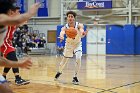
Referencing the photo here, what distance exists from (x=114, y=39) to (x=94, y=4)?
3191mm

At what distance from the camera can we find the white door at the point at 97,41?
26.0 metres

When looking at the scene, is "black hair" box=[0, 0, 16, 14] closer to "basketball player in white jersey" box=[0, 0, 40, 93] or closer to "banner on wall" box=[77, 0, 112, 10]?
"basketball player in white jersey" box=[0, 0, 40, 93]

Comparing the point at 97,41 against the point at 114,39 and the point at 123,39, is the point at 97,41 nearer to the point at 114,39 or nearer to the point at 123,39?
the point at 114,39

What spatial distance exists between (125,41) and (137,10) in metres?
2.62

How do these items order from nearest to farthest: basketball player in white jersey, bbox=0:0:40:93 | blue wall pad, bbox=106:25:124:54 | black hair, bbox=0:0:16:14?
basketball player in white jersey, bbox=0:0:40:93, black hair, bbox=0:0:16:14, blue wall pad, bbox=106:25:124:54

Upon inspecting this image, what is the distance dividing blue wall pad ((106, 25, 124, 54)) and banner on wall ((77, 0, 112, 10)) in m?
1.71

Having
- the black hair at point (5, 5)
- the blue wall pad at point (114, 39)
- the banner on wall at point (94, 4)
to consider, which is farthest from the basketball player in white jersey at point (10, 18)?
the banner on wall at point (94, 4)

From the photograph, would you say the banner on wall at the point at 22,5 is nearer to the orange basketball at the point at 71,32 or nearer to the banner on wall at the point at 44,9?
the banner on wall at the point at 44,9

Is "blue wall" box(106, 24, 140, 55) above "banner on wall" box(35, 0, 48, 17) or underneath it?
underneath

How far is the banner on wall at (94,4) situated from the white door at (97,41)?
5.33 ft

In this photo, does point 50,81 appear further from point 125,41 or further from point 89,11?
point 89,11

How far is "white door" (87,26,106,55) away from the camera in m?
26.0

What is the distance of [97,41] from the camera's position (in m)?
26.2

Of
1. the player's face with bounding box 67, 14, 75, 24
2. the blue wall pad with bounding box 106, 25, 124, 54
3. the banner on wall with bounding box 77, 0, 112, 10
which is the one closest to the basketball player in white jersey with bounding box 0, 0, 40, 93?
the player's face with bounding box 67, 14, 75, 24
